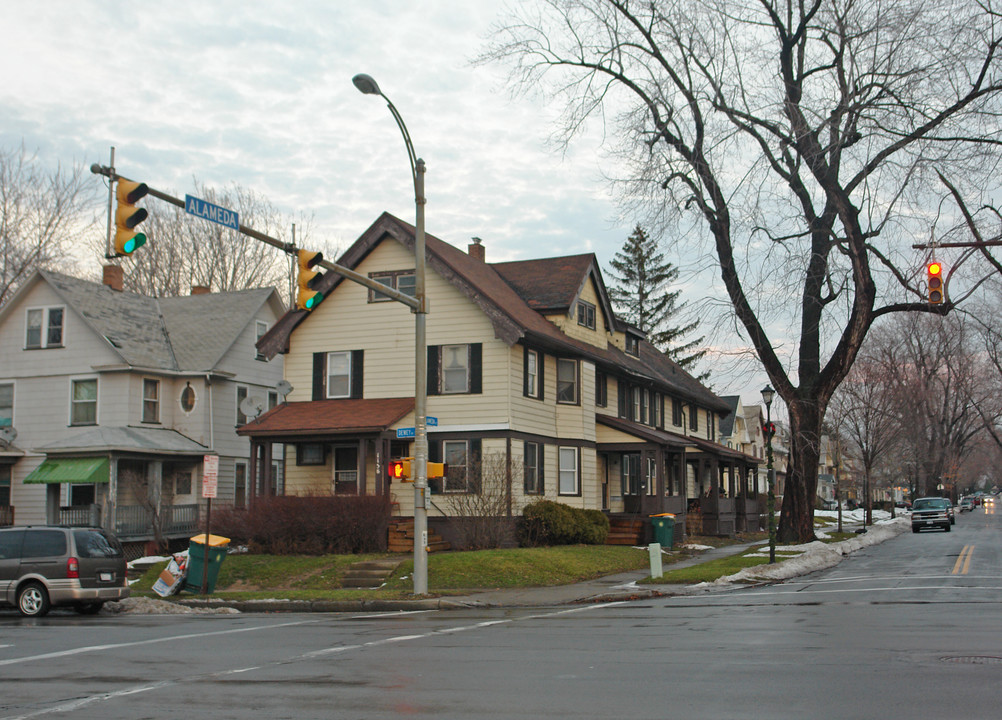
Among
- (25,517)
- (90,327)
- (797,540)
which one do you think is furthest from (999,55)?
(25,517)

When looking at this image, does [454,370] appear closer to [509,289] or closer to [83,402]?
[509,289]

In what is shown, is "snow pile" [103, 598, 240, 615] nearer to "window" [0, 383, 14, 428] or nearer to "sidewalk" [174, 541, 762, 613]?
"sidewalk" [174, 541, 762, 613]

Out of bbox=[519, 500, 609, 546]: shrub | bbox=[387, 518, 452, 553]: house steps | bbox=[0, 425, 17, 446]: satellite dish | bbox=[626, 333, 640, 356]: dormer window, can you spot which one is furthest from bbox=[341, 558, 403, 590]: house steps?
bbox=[626, 333, 640, 356]: dormer window

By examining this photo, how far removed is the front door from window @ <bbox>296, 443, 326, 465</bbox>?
479 mm

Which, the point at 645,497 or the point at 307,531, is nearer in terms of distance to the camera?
the point at 307,531

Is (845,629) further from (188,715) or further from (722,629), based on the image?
(188,715)

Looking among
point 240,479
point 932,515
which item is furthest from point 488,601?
point 932,515

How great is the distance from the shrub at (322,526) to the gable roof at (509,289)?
6131 millimetres

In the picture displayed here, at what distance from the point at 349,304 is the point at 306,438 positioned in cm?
489

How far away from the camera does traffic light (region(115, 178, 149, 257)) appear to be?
12.9m

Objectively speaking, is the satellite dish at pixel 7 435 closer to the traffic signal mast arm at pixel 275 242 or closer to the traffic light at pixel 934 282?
the traffic signal mast arm at pixel 275 242

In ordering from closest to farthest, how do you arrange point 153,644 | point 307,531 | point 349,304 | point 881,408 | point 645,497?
point 153,644 → point 307,531 → point 349,304 → point 645,497 → point 881,408

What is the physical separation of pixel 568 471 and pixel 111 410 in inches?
665

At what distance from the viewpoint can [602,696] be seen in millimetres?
8750
